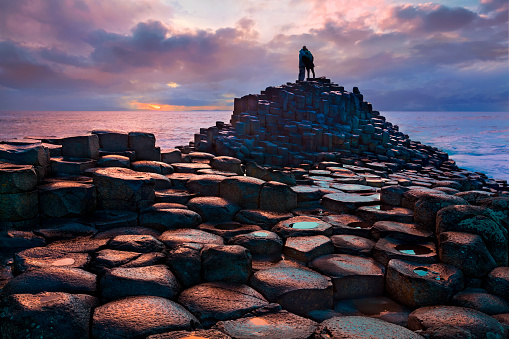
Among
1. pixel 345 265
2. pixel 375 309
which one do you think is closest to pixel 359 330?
pixel 375 309

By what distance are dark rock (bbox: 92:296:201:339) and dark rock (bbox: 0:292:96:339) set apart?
0.13 metres

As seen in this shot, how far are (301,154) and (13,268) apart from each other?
1346cm

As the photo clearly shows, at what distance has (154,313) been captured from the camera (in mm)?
2779

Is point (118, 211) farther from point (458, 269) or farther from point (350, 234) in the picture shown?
point (458, 269)

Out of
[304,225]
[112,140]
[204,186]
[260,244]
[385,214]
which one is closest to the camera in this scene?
[260,244]

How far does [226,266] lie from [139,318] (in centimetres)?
122

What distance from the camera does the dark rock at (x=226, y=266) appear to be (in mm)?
3725

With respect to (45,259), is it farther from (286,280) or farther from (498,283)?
(498,283)

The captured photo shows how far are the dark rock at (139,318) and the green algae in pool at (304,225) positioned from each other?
2.66 metres

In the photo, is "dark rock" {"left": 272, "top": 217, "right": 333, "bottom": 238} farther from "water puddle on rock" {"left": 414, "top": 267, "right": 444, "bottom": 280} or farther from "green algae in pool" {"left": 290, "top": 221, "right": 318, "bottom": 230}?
"water puddle on rock" {"left": 414, "top": 267, "right": 444, "bottom": 280}

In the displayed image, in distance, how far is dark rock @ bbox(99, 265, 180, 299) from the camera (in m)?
3.19

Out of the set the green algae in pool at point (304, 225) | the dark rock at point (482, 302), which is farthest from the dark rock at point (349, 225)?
the dark rock at point (482, 302)

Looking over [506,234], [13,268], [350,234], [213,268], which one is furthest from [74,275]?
[506,234]

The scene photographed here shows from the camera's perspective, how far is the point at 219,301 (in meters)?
3.29
